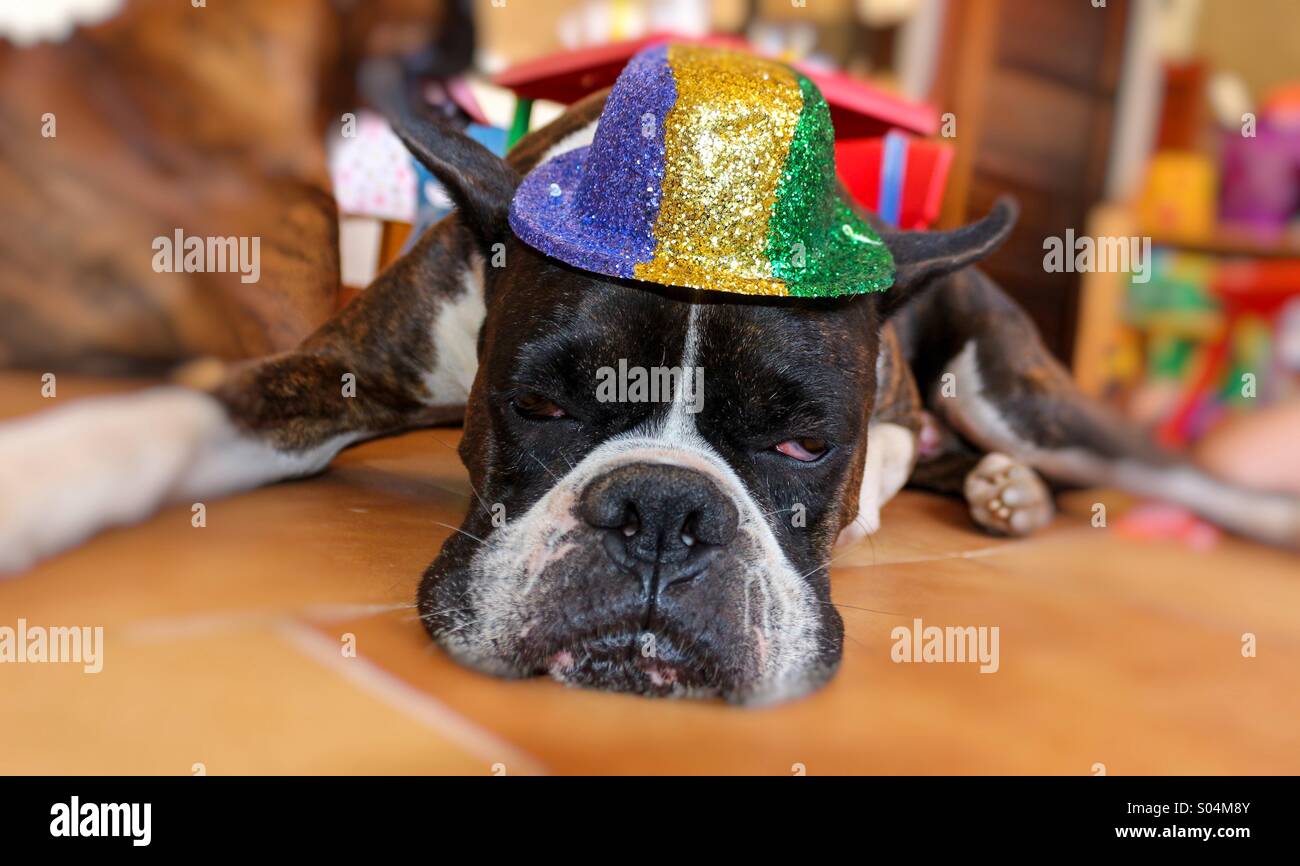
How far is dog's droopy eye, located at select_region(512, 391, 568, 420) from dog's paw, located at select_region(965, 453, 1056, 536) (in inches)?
56.3

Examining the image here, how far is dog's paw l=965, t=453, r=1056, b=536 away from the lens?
8.20ft

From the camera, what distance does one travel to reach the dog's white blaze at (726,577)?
1.33 meters

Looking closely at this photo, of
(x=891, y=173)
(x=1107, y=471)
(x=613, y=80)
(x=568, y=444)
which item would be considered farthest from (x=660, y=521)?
(x=1107, y=471)

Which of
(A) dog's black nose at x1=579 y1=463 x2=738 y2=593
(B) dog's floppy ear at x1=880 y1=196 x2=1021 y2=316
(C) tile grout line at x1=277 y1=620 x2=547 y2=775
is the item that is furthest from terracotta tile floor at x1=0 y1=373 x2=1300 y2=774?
(B) dog's floppy ear at x1=880 y1=196 x2=1021 y2=316

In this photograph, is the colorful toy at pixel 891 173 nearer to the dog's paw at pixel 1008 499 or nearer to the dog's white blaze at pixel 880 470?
the dog's white blaze at pixel 880 470

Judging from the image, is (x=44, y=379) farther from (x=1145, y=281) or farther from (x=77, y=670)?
(x=1145, y=281)

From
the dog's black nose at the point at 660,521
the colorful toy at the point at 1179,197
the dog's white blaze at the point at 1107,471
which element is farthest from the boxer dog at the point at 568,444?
the colorful toy at the point at 1179,197

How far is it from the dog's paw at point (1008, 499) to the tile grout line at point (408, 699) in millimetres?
1738

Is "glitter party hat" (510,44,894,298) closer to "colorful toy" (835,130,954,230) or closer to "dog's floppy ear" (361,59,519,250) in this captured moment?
"dog's floppy ear" (361,59,519,250)

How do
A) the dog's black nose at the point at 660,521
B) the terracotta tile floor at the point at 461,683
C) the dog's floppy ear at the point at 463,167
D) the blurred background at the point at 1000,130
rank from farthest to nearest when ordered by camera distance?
the blurred background at the point at 1000,130
the dog's floppy ear at the point at 463,167
the dog's black nose at the point at 660,521
the terracotta tile floor at the point at 461,683

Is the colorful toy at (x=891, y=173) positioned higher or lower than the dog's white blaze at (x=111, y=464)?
higher

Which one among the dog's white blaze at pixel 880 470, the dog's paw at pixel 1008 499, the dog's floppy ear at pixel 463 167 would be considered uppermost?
the dog's floppy ear at pixel 463 167

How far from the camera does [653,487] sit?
50.7 inches

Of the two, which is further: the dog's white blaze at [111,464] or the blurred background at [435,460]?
the dog's white blaze at [111,464]
